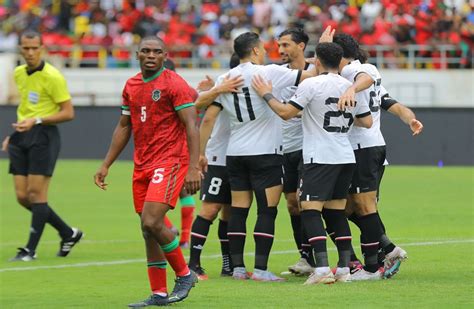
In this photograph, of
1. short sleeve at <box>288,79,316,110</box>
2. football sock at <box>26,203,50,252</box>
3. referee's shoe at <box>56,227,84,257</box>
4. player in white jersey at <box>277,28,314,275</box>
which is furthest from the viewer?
referee's shoe at <box>56,227,84,257</box>

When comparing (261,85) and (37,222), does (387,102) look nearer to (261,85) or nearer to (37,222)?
(261,85)

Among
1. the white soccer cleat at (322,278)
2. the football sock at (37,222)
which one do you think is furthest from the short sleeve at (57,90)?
the white soccer cleat at (322,278)

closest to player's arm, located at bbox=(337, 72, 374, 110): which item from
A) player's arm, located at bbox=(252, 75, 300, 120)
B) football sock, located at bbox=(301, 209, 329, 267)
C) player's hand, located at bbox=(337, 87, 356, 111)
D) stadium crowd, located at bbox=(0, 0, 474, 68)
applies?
player's hand, located at bbox=(337, 87, 356, 111)

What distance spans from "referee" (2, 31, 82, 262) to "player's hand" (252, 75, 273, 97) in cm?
311

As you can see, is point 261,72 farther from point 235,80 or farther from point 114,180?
point 114,180

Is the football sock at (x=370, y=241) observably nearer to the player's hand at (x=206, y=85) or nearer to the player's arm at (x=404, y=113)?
the player's arm at (x=404, y=113)

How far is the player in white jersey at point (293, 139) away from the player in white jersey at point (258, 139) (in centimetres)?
22

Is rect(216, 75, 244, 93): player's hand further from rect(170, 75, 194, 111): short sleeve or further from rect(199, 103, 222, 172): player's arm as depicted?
rect(170, 75, 194, 111): short sleeve

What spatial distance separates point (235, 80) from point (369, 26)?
20357mm

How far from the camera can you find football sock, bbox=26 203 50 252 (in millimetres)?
12602

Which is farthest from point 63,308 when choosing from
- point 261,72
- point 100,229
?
point 100,229

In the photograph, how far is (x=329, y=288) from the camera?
963 centimetres

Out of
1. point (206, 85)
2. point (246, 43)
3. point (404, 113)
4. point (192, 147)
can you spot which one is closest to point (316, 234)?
point (404, 113)

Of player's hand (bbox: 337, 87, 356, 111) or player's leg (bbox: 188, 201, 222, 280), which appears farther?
player's leg (bbox: 188, 201, 222, 280)
